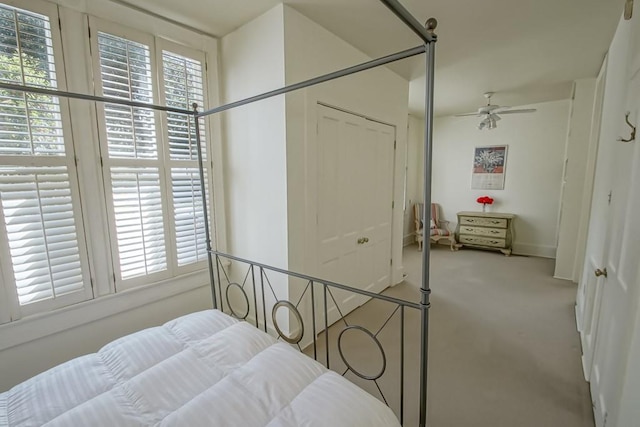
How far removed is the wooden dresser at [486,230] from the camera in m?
4.91

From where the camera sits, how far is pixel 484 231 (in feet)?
16.7

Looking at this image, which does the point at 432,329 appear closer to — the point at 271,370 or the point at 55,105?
the point at 271,370

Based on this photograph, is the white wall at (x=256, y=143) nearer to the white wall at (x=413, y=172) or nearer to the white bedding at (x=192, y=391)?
the white bedding at (x=192, y=391)

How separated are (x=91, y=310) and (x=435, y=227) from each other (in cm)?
535

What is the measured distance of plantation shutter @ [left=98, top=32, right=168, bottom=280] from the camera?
6.14 ft

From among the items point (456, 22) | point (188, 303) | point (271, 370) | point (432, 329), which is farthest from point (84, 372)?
point (456, 22)

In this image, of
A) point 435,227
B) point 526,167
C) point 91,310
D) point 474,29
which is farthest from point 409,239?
point 91,310

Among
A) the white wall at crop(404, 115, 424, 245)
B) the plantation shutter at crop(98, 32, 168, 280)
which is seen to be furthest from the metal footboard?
the white wall at crop(404, 115, 424, 245)

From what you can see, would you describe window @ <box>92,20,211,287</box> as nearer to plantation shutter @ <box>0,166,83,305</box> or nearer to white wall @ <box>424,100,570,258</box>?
plantation shutter @ <box>0,166,83,305</box>

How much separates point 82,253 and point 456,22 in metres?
3.20

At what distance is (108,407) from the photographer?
935 mm

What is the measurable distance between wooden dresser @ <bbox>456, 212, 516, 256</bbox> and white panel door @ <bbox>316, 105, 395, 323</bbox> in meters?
2.61

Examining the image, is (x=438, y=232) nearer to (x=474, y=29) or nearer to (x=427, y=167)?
(x=474, y=29)

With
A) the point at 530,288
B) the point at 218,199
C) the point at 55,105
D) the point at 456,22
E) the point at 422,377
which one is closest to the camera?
the point at 422,377
